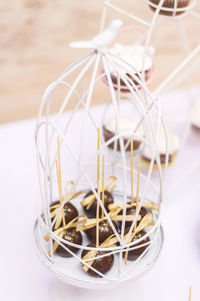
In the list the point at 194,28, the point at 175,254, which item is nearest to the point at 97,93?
the point at 194,28

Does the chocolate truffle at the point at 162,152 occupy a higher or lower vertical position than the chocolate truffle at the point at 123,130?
lower

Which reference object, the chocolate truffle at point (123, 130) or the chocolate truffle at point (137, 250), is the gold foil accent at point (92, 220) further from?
the chocolate truffle at point (123, 130)

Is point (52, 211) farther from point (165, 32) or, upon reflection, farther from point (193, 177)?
A: point (165, 32)

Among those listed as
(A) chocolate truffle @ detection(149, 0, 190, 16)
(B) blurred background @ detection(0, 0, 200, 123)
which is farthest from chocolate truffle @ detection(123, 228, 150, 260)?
(B) blurred background @ detection(0, 0, 200, 123)

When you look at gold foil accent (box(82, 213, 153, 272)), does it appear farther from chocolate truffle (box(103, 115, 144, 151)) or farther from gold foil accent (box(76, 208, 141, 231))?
chocolate truffle (box(103, 115, 144, 151))

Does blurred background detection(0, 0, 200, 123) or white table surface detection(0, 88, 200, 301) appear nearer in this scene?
white table surface detection(0, 88, 200, 301)

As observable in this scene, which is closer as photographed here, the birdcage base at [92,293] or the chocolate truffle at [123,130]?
the birdcage base at [92,293]

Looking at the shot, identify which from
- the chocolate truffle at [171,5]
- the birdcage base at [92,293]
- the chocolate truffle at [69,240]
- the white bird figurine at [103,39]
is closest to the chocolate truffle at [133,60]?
the chocolate truffle at [171,5]
